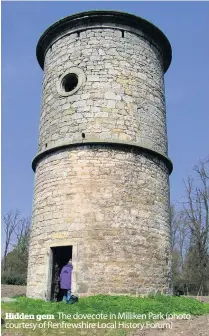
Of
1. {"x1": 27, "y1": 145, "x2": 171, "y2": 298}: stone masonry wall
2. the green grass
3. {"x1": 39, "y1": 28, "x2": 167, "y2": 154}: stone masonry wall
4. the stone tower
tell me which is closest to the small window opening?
the stone tower

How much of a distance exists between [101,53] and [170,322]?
6909mm

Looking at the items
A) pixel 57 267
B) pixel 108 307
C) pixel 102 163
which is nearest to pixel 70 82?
pixel 102 163

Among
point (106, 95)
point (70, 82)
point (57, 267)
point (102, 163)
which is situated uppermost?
point (70, 82)

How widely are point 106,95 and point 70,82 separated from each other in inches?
53.1

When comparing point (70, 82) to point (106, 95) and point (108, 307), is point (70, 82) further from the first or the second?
point (108, 307)

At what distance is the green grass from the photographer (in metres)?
6.09

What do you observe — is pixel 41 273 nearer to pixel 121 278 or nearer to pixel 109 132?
pixel 121 278

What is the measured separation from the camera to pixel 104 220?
338 inches

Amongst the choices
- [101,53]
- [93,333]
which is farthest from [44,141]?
[93,333]

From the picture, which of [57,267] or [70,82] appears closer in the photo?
[57,267]

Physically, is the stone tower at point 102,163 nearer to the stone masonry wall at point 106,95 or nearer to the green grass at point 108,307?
the stone masonry wall at point 106,95

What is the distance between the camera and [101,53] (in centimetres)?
1005

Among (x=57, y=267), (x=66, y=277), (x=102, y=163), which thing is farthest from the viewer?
(x=57, y=267)

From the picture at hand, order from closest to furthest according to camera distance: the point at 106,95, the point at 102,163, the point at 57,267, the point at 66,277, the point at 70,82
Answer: the point at 66,277
the point at 102,163
the point at 57,267
the point at 106,95
the point at 70,82
